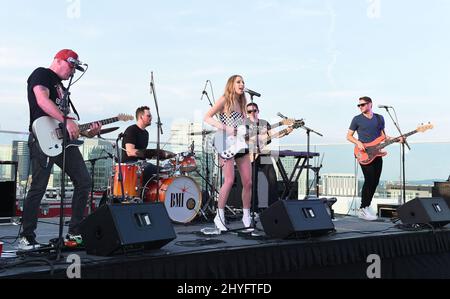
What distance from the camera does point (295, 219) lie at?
4.03 m

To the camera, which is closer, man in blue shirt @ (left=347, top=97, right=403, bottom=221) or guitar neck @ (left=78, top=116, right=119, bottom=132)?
guitar neck @ (left=78, top=116, right=119, bottom=132)

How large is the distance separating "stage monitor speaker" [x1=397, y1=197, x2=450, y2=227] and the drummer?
3.23 meters

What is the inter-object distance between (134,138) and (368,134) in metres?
3.28

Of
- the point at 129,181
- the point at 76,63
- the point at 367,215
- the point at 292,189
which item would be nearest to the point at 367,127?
the point at 367,215

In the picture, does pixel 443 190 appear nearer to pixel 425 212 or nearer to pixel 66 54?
pixel 425 212

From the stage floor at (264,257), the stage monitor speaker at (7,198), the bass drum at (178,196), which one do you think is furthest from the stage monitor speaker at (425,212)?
the stage monitor speaker at (7,198)

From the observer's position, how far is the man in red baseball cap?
3477 millimetres

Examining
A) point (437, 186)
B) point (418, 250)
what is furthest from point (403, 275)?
point (437, 186)

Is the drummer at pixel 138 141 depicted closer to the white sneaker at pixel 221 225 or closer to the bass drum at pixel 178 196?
the bass drum at pixel 178 196

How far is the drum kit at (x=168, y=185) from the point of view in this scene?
230 inches

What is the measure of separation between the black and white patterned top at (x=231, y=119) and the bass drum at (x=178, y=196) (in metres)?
1.61

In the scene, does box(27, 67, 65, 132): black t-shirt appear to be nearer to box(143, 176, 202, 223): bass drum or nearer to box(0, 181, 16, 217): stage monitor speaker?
box(143, 176, 202, 223): bass drum

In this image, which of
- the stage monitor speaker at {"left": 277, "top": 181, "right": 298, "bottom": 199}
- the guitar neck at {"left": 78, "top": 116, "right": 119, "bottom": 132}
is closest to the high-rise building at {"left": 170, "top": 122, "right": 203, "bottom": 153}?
the stage monitor speaker at {"left": 277, "top": 181, "right": 298, "bottom": 199}
